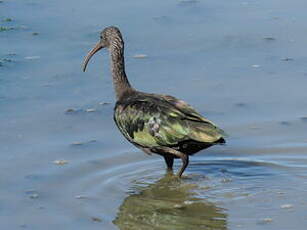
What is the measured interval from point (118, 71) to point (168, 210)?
2055 millimetres

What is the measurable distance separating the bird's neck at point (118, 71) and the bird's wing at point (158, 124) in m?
0.39

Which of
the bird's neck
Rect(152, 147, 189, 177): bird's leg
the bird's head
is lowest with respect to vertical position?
Rect(152, 147, 189, 177): bird's leg

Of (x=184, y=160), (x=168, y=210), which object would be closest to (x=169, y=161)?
(x=184, y=160)

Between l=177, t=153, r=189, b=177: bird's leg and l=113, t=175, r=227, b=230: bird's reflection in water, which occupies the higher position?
l=177, t=153, r=189, b=177: bird's leg

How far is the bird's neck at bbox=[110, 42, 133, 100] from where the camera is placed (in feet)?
32.8

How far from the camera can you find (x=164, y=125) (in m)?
9.12

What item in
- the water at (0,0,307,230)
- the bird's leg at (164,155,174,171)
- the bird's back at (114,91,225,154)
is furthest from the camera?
the bird's leg at (164,155,174,171)

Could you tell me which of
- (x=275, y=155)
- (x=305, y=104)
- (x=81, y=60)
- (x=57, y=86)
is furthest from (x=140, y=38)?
(x=275, y=155)

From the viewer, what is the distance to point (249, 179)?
9242 millimetres

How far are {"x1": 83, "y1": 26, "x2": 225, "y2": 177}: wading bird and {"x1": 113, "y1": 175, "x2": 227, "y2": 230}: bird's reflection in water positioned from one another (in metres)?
0.25

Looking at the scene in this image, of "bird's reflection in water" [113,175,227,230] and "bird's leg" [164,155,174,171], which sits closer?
"bird's reflection in water" [113,175,227,230]

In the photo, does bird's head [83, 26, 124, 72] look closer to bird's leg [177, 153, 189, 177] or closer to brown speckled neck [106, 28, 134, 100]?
brown speckled neck [106, 28, 134, 100]

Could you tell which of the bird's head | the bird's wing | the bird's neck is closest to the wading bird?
the bird's wing

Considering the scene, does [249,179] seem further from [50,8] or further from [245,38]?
[50,8]
